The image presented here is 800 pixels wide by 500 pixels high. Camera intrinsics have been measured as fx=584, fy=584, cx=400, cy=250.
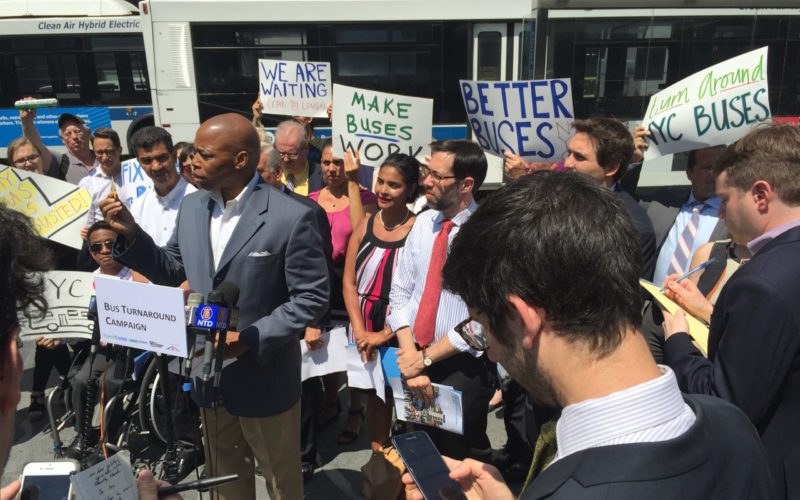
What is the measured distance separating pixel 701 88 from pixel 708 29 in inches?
213

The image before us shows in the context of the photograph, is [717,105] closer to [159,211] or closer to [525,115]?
[525,115]

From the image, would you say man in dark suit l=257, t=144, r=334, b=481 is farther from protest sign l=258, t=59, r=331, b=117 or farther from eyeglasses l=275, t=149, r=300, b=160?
protest sign l=258, t=59, r=331, b=117

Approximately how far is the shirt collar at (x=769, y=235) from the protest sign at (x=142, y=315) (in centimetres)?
193

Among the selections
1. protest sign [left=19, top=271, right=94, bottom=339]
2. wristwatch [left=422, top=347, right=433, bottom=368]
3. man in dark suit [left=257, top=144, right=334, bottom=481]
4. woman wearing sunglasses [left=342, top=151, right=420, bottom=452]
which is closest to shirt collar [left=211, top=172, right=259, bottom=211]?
man in dark suit [left=257, top=144, right=334, bottom=481]

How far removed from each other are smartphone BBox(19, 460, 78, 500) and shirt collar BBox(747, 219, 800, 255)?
6.66 ft

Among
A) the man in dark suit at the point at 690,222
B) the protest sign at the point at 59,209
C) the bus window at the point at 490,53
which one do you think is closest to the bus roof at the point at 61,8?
the bus window at the point at 490,53

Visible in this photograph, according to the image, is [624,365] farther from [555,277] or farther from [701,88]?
[701,88]

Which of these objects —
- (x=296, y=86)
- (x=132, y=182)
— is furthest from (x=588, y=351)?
(x=296, y=86)

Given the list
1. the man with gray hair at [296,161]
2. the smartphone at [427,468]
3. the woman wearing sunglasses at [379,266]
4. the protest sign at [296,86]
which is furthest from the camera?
the protest sign at [296,86]

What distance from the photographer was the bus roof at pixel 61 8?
10102mm

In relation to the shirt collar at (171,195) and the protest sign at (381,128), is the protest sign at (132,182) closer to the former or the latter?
the shirt collar at (171,195)

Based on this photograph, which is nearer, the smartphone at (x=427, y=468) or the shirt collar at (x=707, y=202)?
the smartphone at (x=427, y=468)

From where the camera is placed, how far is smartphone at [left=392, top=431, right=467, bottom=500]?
1355 millimetres

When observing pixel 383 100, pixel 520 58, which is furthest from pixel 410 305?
pixel 520 58
